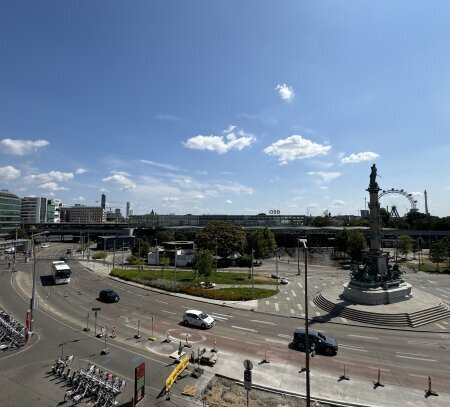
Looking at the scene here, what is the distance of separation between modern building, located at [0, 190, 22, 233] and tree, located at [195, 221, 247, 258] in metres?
136

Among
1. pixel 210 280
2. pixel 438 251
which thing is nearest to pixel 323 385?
pixel 210 280

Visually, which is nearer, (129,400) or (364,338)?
(129,400)

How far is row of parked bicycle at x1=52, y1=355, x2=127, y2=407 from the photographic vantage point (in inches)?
721

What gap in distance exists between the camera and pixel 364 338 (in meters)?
31.3

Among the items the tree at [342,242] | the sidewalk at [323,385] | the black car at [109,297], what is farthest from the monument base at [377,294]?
the tree at [342,242]

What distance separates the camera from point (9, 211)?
575 ft

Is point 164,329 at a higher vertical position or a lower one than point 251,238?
lower

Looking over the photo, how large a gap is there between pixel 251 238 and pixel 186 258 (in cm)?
2084

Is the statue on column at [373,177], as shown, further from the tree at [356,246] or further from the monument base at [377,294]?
the tree at [356,246]

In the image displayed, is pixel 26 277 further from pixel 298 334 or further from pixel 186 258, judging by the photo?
pixel 298 334

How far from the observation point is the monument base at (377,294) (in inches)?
1670

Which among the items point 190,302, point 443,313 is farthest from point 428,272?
point 190,302

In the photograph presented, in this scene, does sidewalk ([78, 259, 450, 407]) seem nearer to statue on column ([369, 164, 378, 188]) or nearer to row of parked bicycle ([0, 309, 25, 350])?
row of parked bicycle ([0, 309, 25, 350])

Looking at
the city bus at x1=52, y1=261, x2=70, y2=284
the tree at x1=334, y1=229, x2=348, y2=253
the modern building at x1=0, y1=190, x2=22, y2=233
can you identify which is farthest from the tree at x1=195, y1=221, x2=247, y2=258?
the modern building at x1=0, y1=190, x2=22, y2=233
